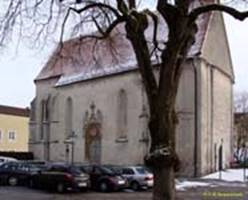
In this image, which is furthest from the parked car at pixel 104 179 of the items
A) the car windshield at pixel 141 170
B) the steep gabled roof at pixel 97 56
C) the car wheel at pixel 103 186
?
the steep gabled roof at pixel 97 56

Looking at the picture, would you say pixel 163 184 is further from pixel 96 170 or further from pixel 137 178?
pixel 137 178

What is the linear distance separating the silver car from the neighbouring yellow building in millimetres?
60787

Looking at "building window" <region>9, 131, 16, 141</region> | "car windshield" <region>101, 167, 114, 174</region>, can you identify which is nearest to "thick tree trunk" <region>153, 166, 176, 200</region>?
"car windshield" <region>101, 167, 114, 174</region>

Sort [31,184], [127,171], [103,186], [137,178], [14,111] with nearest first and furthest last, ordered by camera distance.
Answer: [103,186]
[31,184]
[137,178]
[127,171]
[14,111]

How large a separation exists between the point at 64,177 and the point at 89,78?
99.7ft

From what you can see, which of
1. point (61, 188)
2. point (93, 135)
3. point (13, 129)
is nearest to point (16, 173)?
point (61, 188)

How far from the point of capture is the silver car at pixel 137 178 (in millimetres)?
37406

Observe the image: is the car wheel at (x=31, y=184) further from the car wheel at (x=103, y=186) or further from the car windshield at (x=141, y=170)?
the car windshield at (x=141, y=170)

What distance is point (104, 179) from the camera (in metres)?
35.7

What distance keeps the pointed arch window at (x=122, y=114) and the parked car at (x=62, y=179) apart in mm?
23809

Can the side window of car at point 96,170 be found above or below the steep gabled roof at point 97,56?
below

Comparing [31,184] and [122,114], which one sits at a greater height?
[122,114]

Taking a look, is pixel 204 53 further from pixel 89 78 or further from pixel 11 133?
pixel 11 133

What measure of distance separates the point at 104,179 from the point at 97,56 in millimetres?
12184
